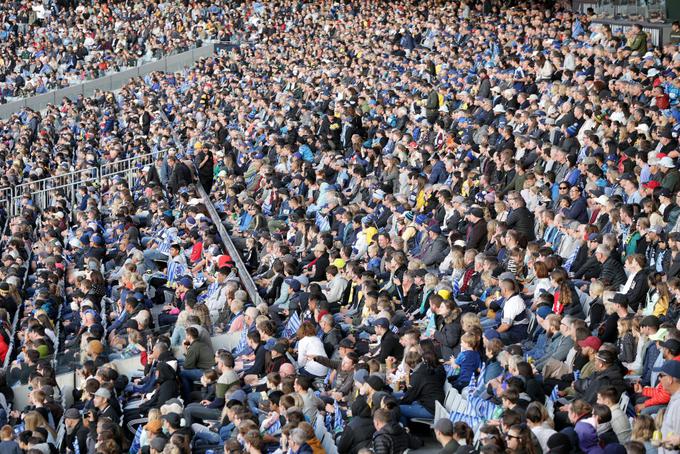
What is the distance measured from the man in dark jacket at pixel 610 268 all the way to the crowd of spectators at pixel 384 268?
21 millimetres

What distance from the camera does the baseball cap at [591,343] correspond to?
10.5 m

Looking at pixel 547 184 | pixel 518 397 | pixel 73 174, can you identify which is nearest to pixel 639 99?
pixel 547 184

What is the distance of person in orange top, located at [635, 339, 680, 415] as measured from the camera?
959cm

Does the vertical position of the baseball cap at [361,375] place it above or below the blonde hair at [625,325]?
below

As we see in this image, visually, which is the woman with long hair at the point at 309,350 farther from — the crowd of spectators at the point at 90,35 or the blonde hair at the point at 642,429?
the crowd of spectators at the point at 90,35

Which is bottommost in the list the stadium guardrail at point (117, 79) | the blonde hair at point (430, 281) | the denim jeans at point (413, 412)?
the stadium guardrail at point (117, 79)

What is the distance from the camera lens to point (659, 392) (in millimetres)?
9672

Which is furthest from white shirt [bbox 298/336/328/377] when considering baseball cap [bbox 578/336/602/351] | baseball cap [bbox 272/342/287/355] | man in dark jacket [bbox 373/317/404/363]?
baseball cap [bbox 578/336/602/351]

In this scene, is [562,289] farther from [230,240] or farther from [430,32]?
[430,32]

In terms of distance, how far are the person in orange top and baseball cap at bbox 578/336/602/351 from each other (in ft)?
1.92

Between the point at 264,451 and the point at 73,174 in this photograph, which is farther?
the point at 73,174

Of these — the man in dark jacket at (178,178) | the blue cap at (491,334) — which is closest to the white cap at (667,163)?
the blue cap at (491,334)

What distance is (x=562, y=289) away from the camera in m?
11.9

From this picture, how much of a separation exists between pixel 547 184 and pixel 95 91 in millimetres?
22765
